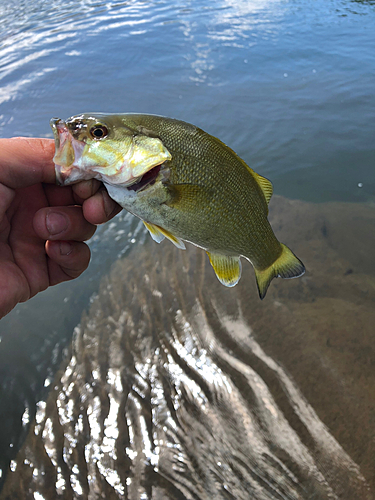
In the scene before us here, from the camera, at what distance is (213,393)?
132 inches

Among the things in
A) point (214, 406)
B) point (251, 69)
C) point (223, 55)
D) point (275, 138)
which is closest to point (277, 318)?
point (214, 406)

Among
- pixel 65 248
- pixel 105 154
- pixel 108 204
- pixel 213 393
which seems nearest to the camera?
pixel 105 154

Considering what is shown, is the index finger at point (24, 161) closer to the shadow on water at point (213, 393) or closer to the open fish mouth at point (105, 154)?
the open fish mouth at point (105, 154)

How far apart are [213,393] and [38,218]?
7.50 ft

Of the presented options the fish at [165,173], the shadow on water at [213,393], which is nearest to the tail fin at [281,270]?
the fish at [165,173]

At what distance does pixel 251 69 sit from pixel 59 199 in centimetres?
830

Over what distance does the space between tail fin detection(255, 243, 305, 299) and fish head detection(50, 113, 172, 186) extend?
988 millimetres

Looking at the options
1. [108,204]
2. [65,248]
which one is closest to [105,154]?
[108,204]

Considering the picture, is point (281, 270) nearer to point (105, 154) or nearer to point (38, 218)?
point (105, 154)

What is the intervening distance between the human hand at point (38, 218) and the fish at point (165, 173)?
0.79 feet

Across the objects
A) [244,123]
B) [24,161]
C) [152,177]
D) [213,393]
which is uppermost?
[24,161]

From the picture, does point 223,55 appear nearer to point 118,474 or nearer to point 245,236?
point 245,236

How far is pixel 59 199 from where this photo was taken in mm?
2410

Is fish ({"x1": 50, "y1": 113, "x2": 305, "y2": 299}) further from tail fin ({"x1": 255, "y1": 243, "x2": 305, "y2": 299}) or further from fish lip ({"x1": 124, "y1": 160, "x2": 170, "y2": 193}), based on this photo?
tail fin ({"x1": 255, "y1": 243, "x2": 305, "y2": 299})
